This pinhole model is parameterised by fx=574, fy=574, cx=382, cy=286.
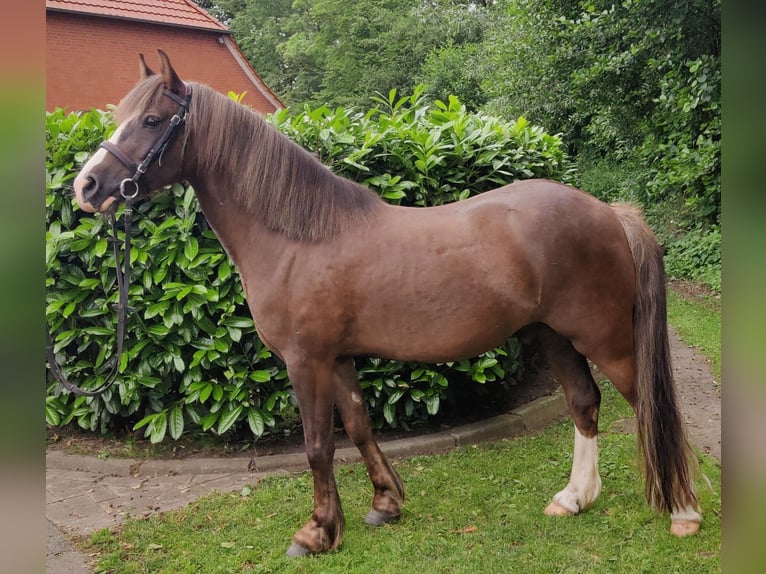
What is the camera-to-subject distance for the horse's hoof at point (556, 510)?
3098mm

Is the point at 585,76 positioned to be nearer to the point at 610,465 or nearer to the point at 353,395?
the point at 610,465

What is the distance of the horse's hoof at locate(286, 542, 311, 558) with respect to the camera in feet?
9.25

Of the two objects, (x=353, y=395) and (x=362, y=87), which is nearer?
(x=353, y=395)

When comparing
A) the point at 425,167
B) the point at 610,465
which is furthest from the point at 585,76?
the point at 610,465

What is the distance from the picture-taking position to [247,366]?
410 cm

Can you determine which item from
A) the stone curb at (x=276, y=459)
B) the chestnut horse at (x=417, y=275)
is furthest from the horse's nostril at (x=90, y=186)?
the stone curb at (x=276, y=459)

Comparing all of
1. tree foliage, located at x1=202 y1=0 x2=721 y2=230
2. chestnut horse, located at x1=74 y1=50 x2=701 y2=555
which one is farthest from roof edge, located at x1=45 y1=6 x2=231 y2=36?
chestnut horse, located at x1=74 y1=50 x2=701 y2=555

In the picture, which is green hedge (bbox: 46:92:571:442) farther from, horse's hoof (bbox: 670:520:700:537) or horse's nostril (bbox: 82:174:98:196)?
horse's hoof (bbox: 670:520:700:537)

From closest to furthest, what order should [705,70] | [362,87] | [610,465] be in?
[610,465]
[705,70]
[362,87]

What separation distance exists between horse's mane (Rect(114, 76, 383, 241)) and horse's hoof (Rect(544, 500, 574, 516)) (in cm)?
188
